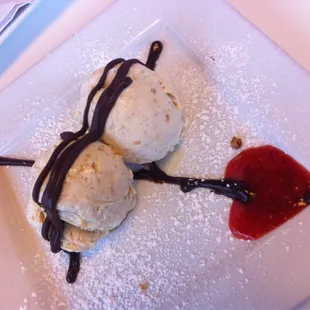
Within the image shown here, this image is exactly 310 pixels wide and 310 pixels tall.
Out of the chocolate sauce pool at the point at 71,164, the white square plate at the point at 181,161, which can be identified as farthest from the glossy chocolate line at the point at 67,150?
the white square plate at the point at 181,161

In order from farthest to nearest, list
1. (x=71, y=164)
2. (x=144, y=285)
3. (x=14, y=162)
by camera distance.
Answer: (x=14, y=162)
(x=144, y=285)
(x=71, y=164)

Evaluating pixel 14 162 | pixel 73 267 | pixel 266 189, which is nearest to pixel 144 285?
pixel 73 267

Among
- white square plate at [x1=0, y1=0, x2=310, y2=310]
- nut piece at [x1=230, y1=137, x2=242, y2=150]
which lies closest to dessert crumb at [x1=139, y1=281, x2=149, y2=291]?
white square plate at [x1=0, y1=0, x2=310, y2=310]

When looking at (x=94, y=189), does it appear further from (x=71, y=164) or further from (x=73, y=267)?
(x=73, y=267)

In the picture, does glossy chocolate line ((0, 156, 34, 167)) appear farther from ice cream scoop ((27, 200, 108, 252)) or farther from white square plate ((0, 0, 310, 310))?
ice cream scoop ((27, 200, 108, 252))

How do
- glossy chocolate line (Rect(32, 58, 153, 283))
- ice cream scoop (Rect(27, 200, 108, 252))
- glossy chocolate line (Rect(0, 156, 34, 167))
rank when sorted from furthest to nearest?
glossy chocolate line (Rect(0, 156, 34, 167))
ice cream scoop (Rect(27, 200, 108, 252))
glossy chocolate line (Rect(32, 58, 153, 283))

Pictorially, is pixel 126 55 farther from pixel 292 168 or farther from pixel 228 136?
pixel 292 168
